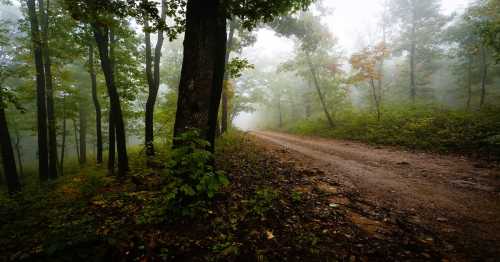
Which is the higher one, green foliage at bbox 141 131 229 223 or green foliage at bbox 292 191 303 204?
green foliage at bbox 141 131 229 223

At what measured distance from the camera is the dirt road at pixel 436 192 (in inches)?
117

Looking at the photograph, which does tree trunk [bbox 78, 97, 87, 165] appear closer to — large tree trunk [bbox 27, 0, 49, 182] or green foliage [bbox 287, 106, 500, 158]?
large tree trunk [bbox 27, 0, 49, 182]

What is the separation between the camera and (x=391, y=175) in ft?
19.0

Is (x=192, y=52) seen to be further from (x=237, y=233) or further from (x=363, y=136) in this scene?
(x=363, y=136)

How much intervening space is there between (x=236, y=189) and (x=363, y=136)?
10.3 m

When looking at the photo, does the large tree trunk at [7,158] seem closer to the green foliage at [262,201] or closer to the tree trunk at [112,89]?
the tree trunk at [112,89]

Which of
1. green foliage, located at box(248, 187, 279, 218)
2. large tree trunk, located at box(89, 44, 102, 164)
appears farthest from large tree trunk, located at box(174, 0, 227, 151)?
large tree trunk, located at box(89, 44, 102, 164)

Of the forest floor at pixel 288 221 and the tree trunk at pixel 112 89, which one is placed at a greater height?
the tree trunk at pixel 112 89

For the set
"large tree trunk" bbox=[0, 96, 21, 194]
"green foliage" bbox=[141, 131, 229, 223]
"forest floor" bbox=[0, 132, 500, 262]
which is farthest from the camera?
"large tree trunk" bbox=[0, 96, 21, 194]

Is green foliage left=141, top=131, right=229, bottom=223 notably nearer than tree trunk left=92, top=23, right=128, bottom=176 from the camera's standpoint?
Yes

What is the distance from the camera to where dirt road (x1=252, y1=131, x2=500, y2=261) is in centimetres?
297

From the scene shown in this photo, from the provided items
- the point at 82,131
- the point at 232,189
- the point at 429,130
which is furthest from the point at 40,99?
the point at 429,130

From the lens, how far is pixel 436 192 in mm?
4555

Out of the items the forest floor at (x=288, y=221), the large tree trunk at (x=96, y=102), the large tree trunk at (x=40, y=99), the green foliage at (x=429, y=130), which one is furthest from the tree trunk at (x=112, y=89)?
the green foliage at (x=429, y=130)
